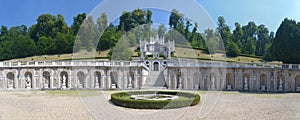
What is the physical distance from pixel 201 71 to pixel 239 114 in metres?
18.0

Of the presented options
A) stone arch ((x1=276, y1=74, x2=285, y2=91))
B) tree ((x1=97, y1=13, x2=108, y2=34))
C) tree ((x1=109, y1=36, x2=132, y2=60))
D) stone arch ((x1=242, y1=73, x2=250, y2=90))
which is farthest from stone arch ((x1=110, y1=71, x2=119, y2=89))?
stone arch ((x1=276, y1=74, x2=285, y2=91))

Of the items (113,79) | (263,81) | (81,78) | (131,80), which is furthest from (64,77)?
(263,81)

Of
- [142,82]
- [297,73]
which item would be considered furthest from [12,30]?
[297,73]

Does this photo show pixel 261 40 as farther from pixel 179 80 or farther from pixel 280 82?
pixel 179 80

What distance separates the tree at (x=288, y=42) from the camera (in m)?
33.9

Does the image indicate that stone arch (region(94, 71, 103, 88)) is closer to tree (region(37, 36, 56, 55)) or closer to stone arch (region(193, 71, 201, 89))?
stone arch (region(193, 71, 201, 89))

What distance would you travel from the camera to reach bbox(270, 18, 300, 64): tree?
33.9 m

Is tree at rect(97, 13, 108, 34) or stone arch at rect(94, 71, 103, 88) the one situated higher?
tree at rect(97, 13, 108, 34)

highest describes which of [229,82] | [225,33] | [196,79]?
[225,33]

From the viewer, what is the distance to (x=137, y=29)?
18.6 metres

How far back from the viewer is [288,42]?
3469cm

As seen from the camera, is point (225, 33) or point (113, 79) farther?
point (225, 33)

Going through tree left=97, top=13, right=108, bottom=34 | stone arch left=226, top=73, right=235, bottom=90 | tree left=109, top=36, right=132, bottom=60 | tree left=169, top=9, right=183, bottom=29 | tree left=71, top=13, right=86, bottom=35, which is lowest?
stone arch left=226, top=73, right=235, bottom=90

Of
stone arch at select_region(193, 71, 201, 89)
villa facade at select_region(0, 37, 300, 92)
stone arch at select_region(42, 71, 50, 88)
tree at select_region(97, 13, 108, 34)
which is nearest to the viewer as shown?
tree at select_region(97, 13, 108, 34)
